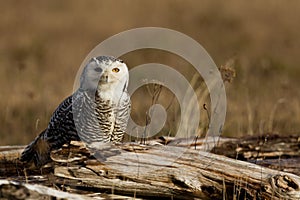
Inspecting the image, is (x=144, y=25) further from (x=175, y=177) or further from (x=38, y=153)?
(x=175, y=177)

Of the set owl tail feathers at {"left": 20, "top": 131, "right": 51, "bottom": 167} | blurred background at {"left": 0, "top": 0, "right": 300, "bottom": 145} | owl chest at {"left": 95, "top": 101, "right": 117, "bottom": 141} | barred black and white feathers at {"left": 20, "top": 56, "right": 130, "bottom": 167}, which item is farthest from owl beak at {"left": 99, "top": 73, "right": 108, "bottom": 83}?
blurred background at {"left": 0, "top": 0, "right": 300, "bottom": 145}

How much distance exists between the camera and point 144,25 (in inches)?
729

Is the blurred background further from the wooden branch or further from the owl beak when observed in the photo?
the wooden branch

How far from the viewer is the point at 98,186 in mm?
4512

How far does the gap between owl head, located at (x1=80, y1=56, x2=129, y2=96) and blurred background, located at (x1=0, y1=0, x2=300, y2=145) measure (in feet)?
15.6

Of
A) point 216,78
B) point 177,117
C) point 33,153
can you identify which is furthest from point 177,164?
point 177,117

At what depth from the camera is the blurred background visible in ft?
38.7

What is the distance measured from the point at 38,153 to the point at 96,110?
51 cm

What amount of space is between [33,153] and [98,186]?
1.15m

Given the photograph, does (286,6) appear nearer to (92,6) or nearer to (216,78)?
(92,6)

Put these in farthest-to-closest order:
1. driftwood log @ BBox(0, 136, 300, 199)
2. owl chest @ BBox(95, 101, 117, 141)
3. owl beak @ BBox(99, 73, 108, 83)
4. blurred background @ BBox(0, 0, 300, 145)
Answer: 1. blurred background @ BBox(0, 0, 300, 145)
2. owl chest @ BBox(95, 101, 117, 141)
3. owl beak @ BBox(99, 73, 108, 83)
4. driftwood log @ BBox(0, 136, 300, 199)

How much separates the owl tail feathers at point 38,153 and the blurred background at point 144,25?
4326mm

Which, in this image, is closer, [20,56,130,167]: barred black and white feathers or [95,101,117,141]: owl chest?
[20,56,130,167]: barred black and white feathers

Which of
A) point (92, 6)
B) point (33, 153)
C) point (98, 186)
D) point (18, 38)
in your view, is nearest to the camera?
point (98, 186)
